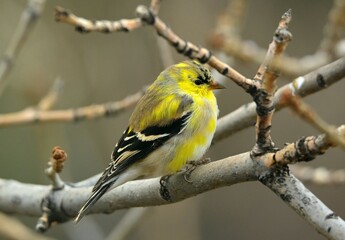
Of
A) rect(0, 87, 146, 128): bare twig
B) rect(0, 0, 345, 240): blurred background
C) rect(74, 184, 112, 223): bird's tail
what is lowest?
rect(74, 184, 112, 223): bird's tail

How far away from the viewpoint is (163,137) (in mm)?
3316

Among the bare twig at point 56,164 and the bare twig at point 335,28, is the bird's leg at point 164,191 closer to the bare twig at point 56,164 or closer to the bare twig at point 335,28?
the bare twig at point 56,164

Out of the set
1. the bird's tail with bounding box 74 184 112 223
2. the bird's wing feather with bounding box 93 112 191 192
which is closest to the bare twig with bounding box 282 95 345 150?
the bird's tail with bounding box 74 184 112 223

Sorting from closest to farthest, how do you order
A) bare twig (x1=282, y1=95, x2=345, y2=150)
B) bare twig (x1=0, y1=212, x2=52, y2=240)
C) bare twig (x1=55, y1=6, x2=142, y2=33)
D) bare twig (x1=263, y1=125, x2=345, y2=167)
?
bare twig (x1=282, y1=95, x2=345, y2=150)
bare twig (x1=263, y1=125, x2=345, y2=167)
bare twig (x1=55, y1=6, x2=142, y2=33)
bare twig (x1=0, y1=212, x2=52, y2=240)

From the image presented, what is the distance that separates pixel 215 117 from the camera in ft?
11.2

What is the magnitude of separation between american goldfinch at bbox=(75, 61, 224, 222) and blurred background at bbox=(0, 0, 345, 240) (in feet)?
8.05

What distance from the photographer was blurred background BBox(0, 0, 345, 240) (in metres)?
6.21

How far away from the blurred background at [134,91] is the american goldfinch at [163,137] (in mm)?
2454

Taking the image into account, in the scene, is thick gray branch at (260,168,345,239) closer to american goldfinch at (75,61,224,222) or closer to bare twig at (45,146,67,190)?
bare twig at (45,146,67,190)

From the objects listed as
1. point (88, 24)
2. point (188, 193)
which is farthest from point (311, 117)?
point (88, 24)

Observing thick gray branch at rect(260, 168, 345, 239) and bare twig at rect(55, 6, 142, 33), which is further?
bare twig at rect(55, 6, 142, 33)

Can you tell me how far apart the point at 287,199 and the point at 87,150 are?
431cm

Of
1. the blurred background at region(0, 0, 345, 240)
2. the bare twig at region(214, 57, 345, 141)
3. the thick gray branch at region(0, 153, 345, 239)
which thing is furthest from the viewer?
the blurred background at region(0, 0, 345, 240)

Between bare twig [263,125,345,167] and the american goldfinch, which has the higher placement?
the american goldfinch
